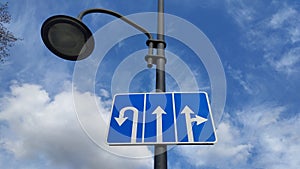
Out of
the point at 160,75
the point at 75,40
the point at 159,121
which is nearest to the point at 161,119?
the point at 159,121

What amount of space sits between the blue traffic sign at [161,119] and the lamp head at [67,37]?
738 mm

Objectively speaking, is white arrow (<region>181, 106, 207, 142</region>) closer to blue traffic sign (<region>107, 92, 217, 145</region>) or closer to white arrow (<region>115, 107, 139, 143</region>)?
blue traffic sign (<region>107, 92, 217, 145</region>)

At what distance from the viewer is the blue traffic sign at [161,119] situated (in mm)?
2330

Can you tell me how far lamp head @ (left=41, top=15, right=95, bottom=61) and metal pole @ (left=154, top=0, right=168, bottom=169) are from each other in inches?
27.1

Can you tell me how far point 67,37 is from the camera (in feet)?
10.3

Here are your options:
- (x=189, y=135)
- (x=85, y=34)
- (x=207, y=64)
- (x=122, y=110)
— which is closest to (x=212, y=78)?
(x=207, y=64)

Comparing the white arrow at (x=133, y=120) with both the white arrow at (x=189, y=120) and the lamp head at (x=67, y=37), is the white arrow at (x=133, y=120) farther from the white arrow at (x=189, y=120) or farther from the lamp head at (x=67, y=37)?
the lamp head at (x=67, y=37)

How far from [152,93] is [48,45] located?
124 centimetres

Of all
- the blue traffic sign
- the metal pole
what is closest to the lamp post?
the metal pole

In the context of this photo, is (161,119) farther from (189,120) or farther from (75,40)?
(75,40)

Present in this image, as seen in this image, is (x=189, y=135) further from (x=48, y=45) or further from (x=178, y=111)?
(x=48, y=45)

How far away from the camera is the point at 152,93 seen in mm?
2701

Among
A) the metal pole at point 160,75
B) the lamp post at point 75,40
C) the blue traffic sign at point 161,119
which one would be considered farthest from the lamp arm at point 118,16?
the blue traffic sign at point 161,119

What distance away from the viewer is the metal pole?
7.70 ft
